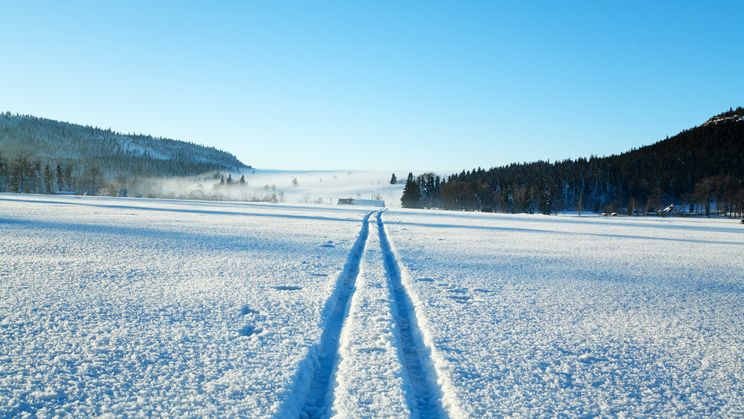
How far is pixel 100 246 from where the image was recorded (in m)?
10.5

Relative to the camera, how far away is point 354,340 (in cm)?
445

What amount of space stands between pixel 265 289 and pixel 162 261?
11.9 ft

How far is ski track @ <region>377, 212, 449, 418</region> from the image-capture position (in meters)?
3.26

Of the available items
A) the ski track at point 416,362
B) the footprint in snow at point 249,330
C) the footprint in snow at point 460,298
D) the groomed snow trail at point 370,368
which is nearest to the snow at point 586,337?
the footprint in snow at point 460,298

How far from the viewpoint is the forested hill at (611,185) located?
3878 inches

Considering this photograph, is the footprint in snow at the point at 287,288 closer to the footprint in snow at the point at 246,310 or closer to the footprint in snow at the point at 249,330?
the footprint in snow at the point at 246,310

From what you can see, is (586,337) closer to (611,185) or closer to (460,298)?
(460,298)

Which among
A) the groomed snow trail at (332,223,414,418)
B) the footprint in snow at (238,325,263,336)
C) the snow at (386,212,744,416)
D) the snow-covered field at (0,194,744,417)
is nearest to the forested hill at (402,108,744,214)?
the snow at (386,212,744,416)

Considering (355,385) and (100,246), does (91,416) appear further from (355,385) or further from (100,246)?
(100,246)

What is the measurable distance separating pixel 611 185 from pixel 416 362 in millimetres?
135919

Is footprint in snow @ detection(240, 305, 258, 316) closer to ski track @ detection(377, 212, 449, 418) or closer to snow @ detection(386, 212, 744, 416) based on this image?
ski track @ detection(377, 212, 449, 418)

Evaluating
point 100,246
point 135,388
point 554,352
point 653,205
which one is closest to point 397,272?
point 554,352

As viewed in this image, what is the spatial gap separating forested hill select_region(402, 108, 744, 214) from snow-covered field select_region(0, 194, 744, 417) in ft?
310

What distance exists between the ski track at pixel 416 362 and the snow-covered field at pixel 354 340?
0.9 inches
